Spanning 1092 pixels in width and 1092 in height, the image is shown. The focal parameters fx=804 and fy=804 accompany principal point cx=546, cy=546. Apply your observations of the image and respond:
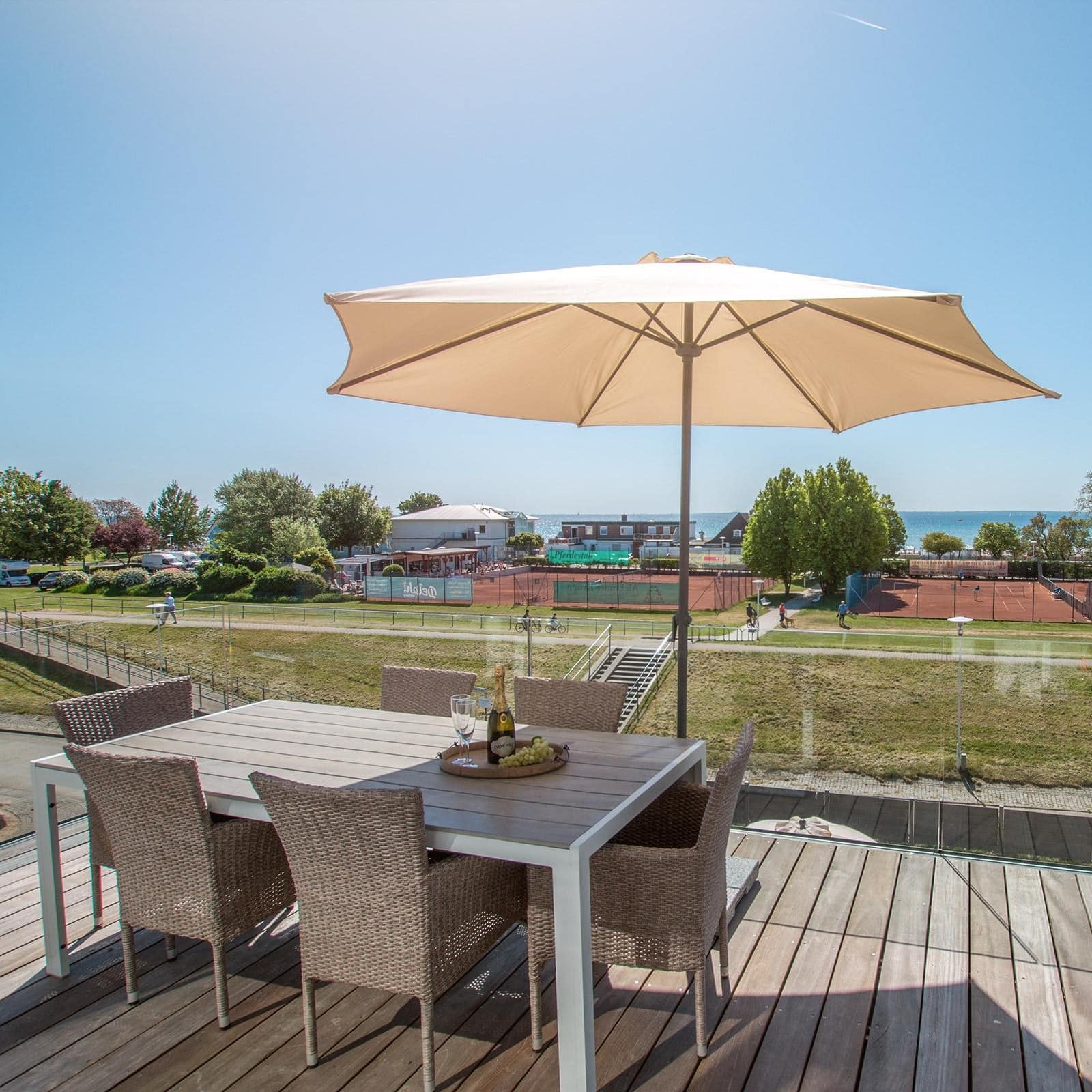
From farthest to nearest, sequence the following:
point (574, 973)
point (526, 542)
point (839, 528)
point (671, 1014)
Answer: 1. point (526, 542)
2. point (839, 528)
3. point (671, 1014)
4. point (574, 973)

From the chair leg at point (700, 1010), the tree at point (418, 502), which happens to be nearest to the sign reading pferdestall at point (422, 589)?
the tree at point (418, 502)

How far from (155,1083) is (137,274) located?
17.8ft

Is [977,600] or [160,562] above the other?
[160,562]

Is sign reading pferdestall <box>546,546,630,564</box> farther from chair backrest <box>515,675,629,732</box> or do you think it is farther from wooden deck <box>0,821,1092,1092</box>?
wooden deck <box>0,821,1092,1092</box>

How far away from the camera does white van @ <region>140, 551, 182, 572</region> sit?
4.46m

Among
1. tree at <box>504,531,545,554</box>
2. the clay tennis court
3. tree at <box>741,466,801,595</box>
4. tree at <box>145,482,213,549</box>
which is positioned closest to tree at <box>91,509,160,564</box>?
tree at <box>145,482,213,549</box>

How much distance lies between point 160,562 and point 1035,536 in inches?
179

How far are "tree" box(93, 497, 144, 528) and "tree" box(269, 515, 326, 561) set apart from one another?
90 centimetres

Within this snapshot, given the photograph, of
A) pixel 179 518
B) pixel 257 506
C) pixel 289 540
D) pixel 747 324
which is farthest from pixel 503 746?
pixel 257 506

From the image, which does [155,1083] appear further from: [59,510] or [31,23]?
[31,23]

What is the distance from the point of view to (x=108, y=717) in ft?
9.73

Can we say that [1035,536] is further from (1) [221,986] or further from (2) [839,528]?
(1) [221,986]

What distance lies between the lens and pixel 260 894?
2.30 metres

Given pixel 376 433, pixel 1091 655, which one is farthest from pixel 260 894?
pixel 376 433
